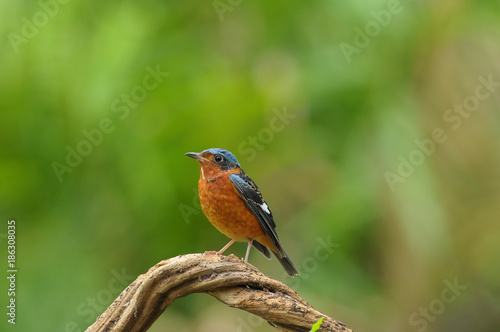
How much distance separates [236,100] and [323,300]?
5.63 feet

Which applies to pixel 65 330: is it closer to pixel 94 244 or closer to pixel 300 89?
pixel 94 244

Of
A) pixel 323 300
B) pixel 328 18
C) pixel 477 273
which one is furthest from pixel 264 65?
pixel 477 273

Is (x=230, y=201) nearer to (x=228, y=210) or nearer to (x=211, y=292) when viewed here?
(x=228, y=210)

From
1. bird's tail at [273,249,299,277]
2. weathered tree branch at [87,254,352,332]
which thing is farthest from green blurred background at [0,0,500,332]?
weathered tree branch at [87,254,352,332]

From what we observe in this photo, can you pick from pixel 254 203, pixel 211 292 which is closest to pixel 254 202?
pixel 254 203

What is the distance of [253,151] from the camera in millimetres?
4703

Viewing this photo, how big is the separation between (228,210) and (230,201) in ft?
0.18

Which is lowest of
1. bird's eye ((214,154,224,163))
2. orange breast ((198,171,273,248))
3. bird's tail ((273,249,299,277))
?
bird's tail ((273,249,299,277))

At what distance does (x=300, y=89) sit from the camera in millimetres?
4789

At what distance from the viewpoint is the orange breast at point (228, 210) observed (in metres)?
3.23

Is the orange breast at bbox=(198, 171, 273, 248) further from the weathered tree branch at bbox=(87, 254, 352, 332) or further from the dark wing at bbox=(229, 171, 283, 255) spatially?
the weathered tree branch at bbox=(87, 254, 352, 332)

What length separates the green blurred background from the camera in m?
4.61

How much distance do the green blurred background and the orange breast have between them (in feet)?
4.38

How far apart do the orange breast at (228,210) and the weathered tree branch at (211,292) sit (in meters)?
0.78
